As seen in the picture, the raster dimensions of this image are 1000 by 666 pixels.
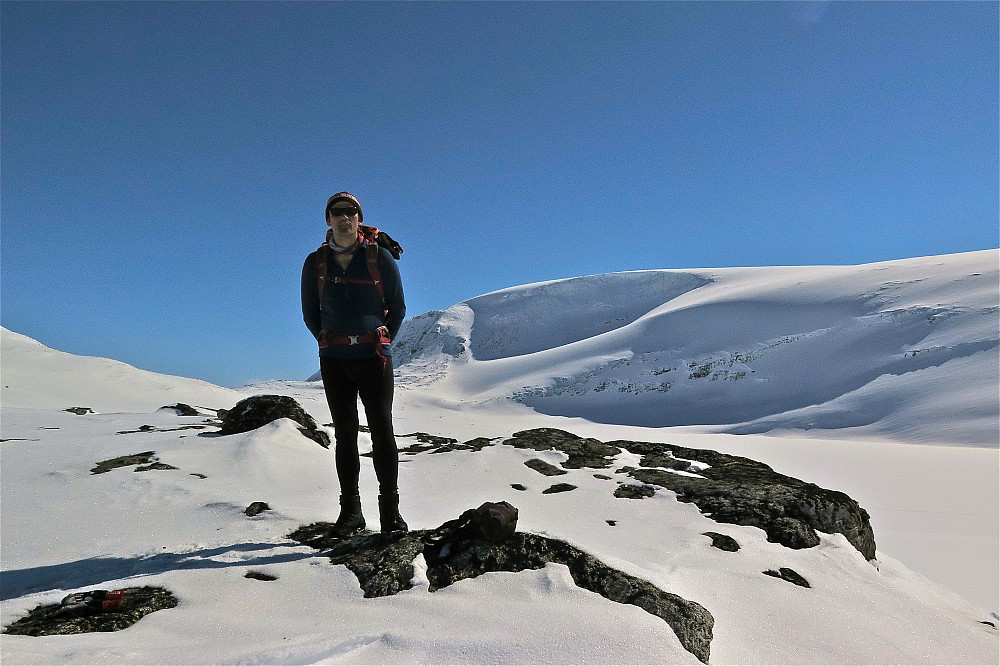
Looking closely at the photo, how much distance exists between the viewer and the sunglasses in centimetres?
364

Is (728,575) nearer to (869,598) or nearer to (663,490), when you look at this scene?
(869,598)

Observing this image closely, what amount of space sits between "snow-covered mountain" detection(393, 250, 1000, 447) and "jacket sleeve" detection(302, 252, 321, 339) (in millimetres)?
23031

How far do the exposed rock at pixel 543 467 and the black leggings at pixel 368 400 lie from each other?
3.61m

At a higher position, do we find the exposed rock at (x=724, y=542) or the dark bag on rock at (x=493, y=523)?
the dark bag on rock at (x=493, y=523)

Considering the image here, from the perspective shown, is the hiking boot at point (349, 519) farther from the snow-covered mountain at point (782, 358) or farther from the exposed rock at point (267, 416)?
the snow-covered mountain at point (782, 358)

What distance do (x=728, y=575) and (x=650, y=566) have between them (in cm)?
65

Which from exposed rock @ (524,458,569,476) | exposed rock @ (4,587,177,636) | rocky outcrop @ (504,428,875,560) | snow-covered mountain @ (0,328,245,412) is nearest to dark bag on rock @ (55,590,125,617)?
exposed rock @ (4,587,177,636)

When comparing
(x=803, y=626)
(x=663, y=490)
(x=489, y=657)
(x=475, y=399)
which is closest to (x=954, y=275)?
(x=475, y=399)

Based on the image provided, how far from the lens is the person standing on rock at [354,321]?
3.70 m

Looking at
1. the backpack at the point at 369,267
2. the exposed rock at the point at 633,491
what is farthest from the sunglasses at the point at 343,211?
the exposed rock at the point at 633,491

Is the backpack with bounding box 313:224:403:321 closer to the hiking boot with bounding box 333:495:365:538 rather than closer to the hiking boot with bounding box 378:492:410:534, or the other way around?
the hiking boot with bounding box 378:492:410:534

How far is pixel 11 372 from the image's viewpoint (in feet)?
57.2

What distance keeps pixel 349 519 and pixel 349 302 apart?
1.68m

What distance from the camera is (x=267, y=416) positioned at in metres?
8.18
